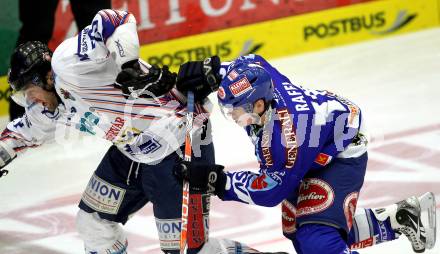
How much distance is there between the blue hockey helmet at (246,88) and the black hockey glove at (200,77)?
0.30 m

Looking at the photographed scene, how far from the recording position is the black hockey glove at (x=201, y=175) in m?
4.29

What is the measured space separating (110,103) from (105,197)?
1.42ft

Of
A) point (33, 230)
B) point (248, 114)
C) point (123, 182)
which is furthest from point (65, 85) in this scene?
point (33, 230)

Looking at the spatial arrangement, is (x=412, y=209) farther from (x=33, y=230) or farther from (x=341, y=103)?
(x=33, y=230)

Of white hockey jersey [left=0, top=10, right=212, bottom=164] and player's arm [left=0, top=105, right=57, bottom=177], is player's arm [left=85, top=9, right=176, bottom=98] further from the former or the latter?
player's arm [left=0, top=105, right=57, bottom=177]

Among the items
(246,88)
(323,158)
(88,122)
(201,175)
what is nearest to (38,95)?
(88,122)

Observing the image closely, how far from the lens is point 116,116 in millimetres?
4676

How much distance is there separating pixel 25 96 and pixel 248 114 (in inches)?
41.3

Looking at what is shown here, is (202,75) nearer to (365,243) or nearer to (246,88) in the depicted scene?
(246,88)

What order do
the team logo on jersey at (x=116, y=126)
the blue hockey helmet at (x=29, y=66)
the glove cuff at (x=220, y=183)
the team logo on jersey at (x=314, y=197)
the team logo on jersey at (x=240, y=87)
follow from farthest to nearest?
the team logo on jersey at (x=116, y=126)
the blue hockey helmet at (x=29, y=66)
the team logo on jersey at (x=314, y=197)
the glove cuff at (x=220, y=183)
the team logo on jersey at (x=240, y=87)

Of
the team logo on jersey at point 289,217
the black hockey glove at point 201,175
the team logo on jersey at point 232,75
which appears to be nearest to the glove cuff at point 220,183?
the black hockey glove at point 201,175

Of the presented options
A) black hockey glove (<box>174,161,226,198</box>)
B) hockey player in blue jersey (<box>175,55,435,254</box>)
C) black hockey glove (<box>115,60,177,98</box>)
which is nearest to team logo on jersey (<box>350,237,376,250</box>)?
hockey player in blue jersey (<box>175,55,435,254</box>)

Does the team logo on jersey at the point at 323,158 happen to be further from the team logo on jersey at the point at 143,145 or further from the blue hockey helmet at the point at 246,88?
the team logo on jersey at the point at 143,145

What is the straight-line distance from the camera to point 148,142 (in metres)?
4.70
